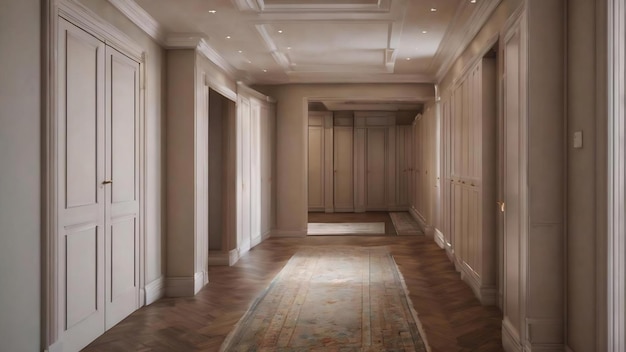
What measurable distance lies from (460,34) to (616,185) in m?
3.57

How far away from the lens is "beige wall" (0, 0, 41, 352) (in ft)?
9.39

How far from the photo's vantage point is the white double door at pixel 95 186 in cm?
351

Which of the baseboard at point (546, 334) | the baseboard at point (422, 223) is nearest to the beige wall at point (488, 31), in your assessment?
the baseboard at point (546, 334)

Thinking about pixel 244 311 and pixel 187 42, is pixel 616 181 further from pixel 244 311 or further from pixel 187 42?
pixel 187 42

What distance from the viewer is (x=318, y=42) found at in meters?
6.36

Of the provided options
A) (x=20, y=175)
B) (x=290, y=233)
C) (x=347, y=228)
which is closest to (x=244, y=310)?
(x=20, y=175)

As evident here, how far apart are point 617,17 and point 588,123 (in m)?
0.55

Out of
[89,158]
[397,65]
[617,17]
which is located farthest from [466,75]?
[89,158]

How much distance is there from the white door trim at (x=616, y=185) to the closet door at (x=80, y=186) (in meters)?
3.07

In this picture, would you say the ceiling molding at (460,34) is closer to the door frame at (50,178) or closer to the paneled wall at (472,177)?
the paneled wall at (472,177)

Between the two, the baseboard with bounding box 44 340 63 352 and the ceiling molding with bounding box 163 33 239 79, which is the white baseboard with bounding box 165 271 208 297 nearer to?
the baseboard with bounding box 44 340 63 352

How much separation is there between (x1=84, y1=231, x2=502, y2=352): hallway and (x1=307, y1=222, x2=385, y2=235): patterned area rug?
2746 mm

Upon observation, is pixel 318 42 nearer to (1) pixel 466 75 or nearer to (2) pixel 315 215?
(1) pixel 466 75

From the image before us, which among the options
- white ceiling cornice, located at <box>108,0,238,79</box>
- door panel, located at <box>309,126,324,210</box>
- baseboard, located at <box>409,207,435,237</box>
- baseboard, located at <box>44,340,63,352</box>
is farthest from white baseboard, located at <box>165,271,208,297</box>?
door panel, located at <box>309,126,324,210</box>
